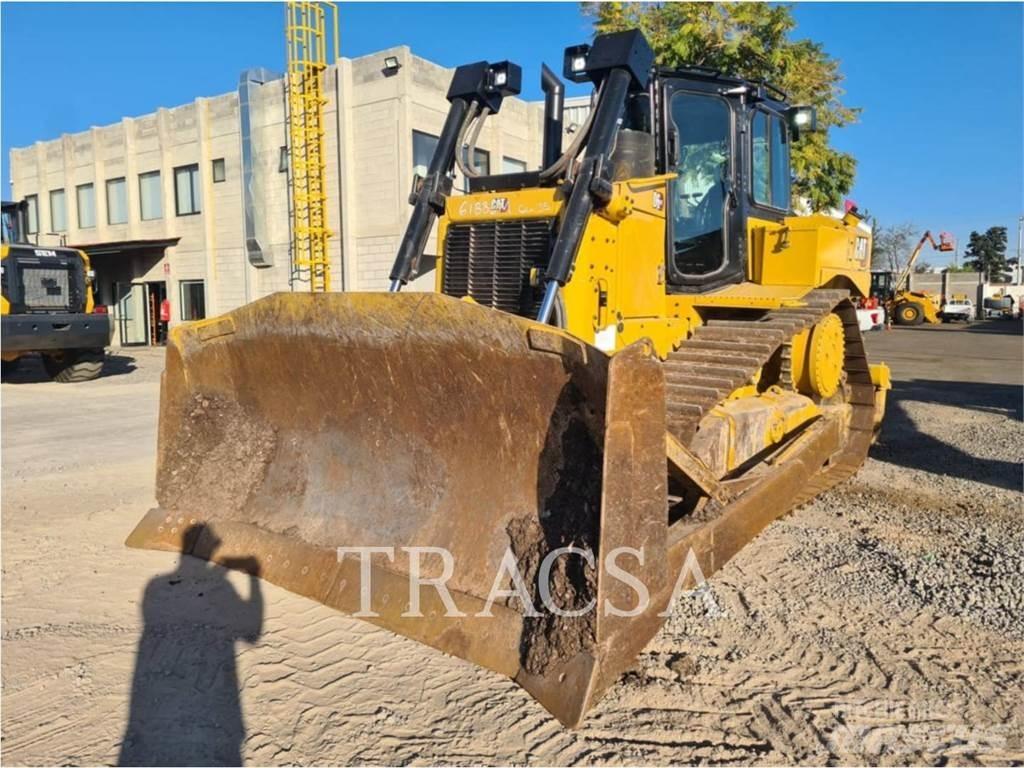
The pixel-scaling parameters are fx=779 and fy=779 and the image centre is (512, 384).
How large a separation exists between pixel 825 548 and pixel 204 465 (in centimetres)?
362

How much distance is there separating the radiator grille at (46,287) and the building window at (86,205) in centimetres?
1220

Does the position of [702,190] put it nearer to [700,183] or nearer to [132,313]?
[700,183]

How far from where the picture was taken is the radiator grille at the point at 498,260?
434 cm

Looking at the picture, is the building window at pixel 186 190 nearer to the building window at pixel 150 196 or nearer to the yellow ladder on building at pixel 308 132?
the building window at pixel 150 196

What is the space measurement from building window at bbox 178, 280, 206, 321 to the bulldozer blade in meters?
19.5

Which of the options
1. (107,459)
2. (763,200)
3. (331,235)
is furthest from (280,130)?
(763,200)

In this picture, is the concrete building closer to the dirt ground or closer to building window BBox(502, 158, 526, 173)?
building window BBox(502, 158, 526, 173)

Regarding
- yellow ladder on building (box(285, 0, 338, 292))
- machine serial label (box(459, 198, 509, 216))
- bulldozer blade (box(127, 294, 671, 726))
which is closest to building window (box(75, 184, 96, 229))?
yellow ladder on building (box(285, 0, 338, 292))

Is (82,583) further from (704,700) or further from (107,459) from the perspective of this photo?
(107,459)

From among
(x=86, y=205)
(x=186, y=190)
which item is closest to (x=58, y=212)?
(x=86, y=205)

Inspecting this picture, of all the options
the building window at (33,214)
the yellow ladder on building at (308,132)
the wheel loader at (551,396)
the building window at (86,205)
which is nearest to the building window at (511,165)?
the yellow ladder on building at (308,132)

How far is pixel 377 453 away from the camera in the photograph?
3902mm

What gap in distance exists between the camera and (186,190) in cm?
2239

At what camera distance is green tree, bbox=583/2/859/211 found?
15109 millimetres
